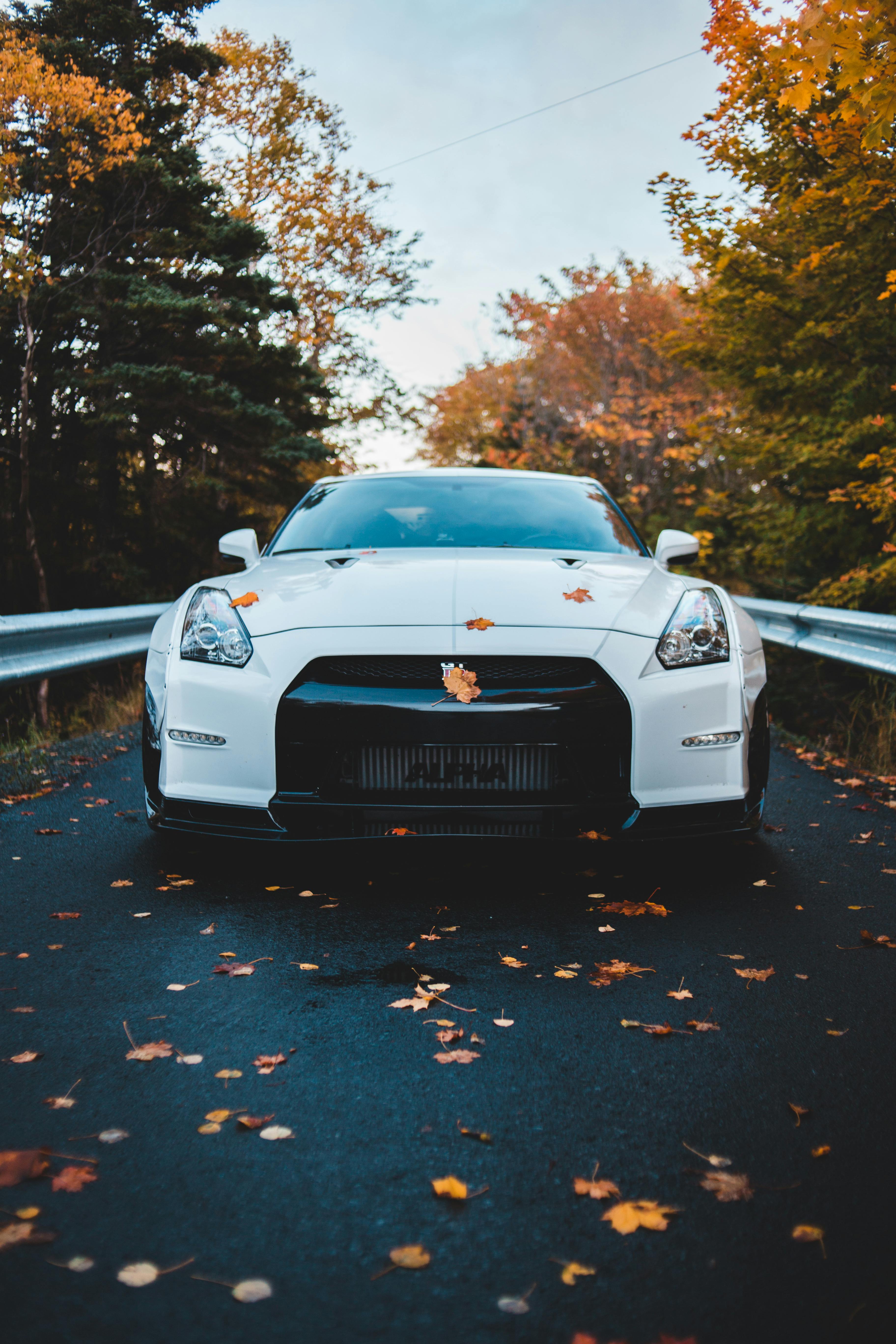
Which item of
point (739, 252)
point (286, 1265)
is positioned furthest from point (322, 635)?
point (739, 252)

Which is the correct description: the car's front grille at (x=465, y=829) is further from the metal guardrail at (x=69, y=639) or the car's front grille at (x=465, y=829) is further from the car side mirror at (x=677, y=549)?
the metal guardrail at (x=69, y=639)

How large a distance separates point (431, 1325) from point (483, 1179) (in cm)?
37

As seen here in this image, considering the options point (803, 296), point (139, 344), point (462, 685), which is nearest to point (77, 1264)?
point (462, 685)

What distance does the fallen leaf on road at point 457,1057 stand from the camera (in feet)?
7.32

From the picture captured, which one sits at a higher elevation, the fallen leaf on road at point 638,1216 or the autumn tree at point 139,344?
the autumn tree at point 139,344

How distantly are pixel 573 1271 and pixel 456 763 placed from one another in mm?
1807

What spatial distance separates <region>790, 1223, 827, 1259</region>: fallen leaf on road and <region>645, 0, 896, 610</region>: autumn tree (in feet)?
23.3

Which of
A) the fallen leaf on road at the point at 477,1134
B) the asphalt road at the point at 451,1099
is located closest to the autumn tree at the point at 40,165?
the asphalt road at the point at 451,1099

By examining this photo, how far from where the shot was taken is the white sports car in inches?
127

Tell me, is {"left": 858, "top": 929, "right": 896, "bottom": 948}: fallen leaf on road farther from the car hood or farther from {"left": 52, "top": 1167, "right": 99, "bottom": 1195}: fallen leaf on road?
{"left": 52, "top": 1167, "right": 99, "bottom": 1195}: fallen leaf on road

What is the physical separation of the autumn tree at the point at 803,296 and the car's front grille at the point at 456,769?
226 inches

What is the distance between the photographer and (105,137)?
15031 millimetres

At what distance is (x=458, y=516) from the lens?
4742mm

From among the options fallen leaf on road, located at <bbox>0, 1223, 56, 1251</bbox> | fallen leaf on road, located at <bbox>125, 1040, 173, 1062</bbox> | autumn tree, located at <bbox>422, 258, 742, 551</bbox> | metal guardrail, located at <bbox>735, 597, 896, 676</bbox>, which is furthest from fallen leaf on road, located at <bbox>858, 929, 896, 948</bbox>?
autumn tree, located at <bbox>422, 258, 742, 551</bbox>
